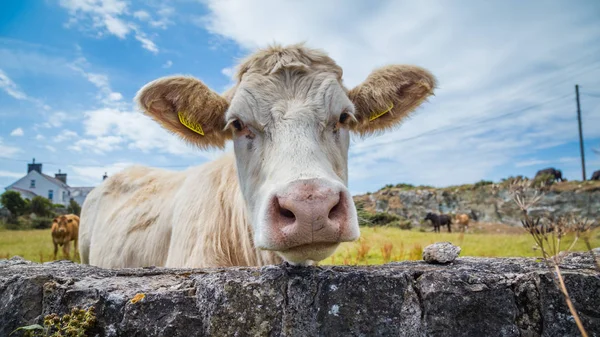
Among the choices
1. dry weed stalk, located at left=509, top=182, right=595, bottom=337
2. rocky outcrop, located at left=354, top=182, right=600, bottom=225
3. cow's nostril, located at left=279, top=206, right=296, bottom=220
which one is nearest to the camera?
dry weed stalk, located at left=509, top=182, right=595, bottom=337

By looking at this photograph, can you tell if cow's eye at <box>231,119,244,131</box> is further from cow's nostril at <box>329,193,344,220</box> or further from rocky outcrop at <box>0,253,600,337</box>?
rocky outcrop at <box>0,253,600,337</box>

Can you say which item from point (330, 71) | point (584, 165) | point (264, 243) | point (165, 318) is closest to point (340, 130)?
point (330, 71)

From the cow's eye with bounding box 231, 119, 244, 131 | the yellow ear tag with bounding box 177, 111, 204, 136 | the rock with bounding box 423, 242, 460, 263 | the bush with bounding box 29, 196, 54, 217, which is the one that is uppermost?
the bush with bounding box 29, 196, 54, 217

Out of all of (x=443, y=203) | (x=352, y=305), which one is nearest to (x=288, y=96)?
(x=352, y=305)

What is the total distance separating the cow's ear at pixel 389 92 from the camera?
3346mm

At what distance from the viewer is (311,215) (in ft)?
5.42

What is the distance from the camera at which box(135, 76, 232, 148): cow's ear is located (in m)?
3.04

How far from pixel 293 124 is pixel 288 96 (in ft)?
1.23

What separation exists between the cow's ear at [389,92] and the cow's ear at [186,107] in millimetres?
1153

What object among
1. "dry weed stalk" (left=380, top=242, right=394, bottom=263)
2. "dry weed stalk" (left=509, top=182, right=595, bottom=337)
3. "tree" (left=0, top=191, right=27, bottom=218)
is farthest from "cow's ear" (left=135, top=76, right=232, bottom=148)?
"tree" (left=0, top=191, right=27, bottom=218)

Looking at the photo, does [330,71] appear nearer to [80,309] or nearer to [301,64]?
[301,64]

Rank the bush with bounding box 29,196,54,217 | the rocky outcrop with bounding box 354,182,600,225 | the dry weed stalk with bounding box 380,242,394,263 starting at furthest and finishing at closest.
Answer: the bush with bounding box 29,196,54,217, the rocky outcrop with bounding box 354,182,600,225, the dry weed stalk with bounding box 380,242,394,263

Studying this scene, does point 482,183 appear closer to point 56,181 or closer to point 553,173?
point 553,173

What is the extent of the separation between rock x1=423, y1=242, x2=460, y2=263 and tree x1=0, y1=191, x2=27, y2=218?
114 ft
